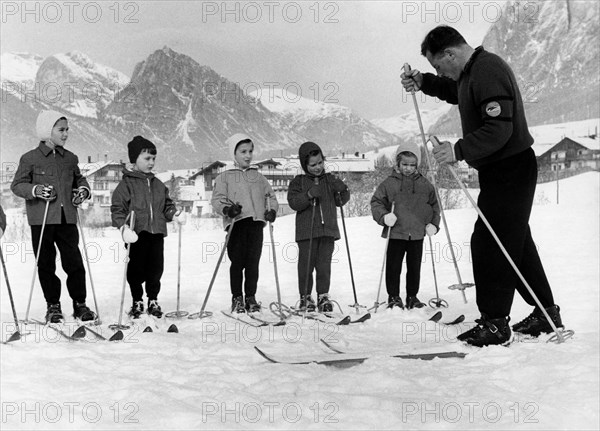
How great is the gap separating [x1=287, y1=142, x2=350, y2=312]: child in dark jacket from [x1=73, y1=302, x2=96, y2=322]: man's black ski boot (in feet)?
5.06

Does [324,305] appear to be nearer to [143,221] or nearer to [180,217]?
[180,217]

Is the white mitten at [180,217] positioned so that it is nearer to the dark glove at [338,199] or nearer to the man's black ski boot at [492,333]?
the dark glove at [338,199]

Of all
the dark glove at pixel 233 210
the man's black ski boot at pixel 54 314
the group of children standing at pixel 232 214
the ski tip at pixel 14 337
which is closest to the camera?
the ski tip at pixel 14 337

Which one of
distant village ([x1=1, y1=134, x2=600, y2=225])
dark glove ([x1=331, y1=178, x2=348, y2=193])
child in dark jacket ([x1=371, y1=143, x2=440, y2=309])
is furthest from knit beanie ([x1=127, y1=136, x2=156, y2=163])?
distant village ([x1=1, y1=134, x2=600, y2=225])

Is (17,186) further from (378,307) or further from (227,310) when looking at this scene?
(378,307)

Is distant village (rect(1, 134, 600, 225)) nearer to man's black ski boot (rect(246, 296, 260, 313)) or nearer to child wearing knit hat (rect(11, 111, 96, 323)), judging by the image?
man's black ski boot (rect(246, 296, 260, 313))

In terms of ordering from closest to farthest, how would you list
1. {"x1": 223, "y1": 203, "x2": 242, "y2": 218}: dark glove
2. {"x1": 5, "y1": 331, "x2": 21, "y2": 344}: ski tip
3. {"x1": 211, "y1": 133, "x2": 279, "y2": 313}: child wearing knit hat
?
{"x1": 5, "y1": 331, "x2": 21, "y2": 344}: ski tip, {"x1": 223, "y1": 203, "x2": 242, "y2": 218}: dark glove, {"x1": 211, "y1": 133, "x2": 279, "y2": 313}: child wearing knit hat

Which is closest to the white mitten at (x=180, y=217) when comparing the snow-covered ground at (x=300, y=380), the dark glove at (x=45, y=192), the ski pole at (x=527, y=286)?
the snow-covered ground at (x=300, y=380)

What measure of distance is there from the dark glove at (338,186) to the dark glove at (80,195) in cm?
185

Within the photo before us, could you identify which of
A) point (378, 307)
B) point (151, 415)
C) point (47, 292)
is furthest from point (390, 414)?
point (47, 292)

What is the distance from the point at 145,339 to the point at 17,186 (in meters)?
1.57

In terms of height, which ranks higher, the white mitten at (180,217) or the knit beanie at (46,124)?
the knit beanie at (46,124)

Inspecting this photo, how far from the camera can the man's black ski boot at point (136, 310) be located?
181 inches

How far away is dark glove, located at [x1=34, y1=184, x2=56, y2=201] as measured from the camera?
430 centimetres
